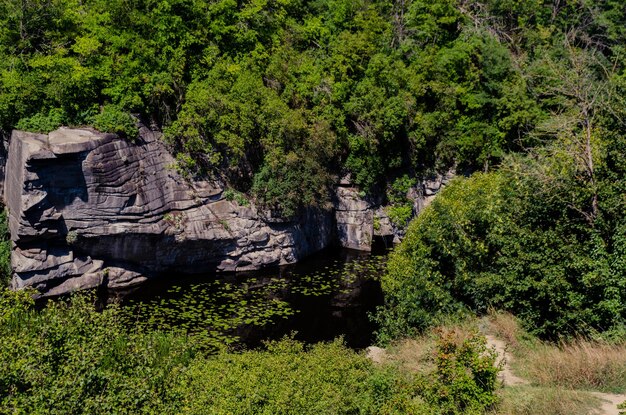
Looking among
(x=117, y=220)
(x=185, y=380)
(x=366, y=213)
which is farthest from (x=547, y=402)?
(x=366, y=213)

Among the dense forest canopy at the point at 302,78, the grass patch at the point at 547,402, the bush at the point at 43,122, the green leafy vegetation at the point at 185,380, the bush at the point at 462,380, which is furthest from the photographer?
the dense forest canopy at the point at 302,78

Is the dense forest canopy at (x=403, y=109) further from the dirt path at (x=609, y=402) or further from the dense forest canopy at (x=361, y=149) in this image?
the dirt path at (x=609, y=402)

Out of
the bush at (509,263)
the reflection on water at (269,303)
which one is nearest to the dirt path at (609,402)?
the bush at (509,263)

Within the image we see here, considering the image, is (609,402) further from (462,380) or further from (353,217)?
(353,217)

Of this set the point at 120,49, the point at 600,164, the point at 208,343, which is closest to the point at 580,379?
the point at 600,164

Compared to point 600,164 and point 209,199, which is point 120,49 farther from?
point 600,164

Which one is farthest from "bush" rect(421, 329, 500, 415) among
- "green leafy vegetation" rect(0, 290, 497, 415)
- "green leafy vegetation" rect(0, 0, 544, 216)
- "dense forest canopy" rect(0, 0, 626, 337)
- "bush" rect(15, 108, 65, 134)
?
"bush" rect(15, 108, 65, 134)

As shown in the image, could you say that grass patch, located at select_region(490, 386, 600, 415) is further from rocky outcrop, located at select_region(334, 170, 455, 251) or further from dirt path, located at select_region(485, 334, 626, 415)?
rocky outcrop, located at select_region(334, 170, 455, 251)
